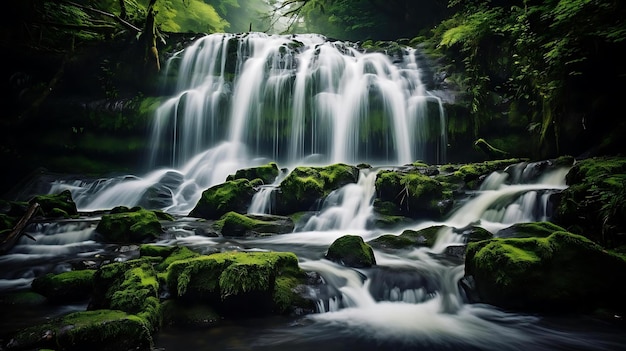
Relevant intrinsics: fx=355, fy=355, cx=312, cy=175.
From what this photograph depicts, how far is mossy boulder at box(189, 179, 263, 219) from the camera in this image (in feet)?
31.7

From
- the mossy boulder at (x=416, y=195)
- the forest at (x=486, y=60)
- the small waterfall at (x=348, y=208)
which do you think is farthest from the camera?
the small waterfall at (x=348, y=208)

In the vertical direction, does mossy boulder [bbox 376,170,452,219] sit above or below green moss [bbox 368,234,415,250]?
above

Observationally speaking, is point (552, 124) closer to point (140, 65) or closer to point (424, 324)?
point (424, 324)

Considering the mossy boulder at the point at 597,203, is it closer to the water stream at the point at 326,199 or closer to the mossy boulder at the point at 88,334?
the water stream at the point at 326,199

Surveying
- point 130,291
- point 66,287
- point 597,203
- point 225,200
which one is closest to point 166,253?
point 66,287

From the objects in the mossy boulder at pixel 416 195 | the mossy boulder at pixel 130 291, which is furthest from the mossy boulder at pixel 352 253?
the mossy boulder at pixel 416 195

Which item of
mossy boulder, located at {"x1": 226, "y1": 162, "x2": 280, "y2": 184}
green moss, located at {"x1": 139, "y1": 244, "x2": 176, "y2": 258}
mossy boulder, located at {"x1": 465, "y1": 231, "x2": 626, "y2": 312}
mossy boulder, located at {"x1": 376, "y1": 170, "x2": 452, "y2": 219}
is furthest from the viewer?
mossy boulder, located at {"x1": 226, "y1": 162, "x2": 280, "y2": 184}

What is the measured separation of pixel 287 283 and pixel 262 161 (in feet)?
36.0

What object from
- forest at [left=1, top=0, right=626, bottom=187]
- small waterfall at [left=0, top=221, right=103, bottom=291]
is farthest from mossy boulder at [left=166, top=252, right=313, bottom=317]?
forest at [left=1, top=0, right=626, bottom=187]

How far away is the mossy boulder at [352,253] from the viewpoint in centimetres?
532

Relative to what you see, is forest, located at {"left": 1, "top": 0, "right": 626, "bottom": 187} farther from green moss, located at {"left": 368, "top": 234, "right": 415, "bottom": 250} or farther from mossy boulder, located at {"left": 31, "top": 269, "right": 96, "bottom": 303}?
mossy boulder, located at {"left": 31, "top": 269, "right": 96, "bottom": 303}

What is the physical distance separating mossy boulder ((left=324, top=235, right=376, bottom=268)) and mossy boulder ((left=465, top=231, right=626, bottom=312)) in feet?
5.66

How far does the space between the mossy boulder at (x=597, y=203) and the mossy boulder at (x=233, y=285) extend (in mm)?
4398

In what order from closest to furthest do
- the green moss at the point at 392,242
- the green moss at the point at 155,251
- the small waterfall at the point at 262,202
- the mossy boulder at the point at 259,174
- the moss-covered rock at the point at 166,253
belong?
the moss-covered rock at the point at 166,253 < the green moss at the point at 155,251 < the green moss at the point at 392,242 < the small waterfall at the point at 262,202 < the mossy boulder at the point at 259,174
